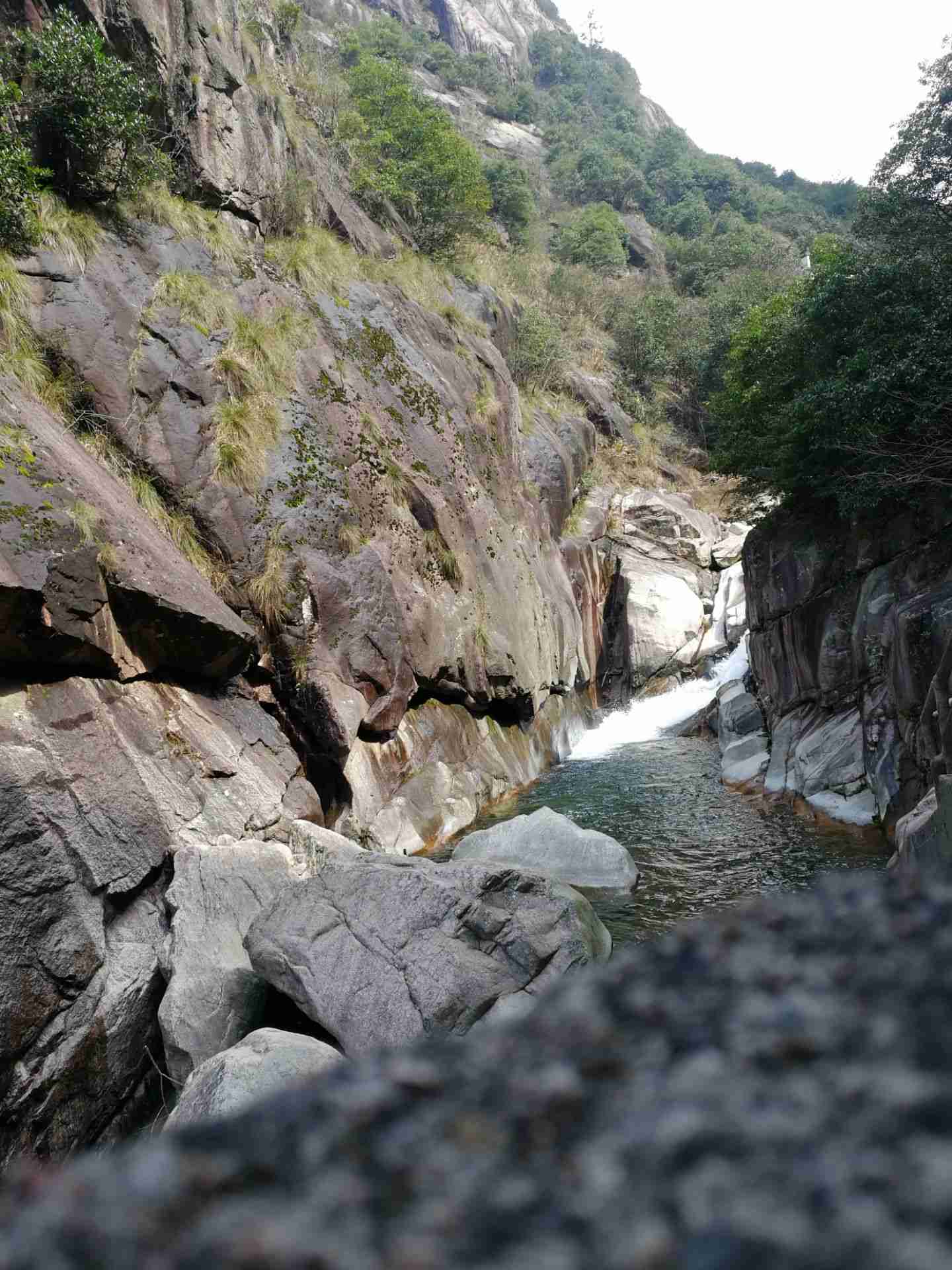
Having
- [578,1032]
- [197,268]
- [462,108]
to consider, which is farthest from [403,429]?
[462,108]

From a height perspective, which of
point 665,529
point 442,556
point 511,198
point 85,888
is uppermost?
point 511,198

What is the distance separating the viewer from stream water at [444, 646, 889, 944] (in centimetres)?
952

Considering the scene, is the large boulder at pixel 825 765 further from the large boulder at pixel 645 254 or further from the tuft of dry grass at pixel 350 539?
the large boulder at pixel 645 254

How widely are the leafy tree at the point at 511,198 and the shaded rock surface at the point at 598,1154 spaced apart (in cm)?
4782

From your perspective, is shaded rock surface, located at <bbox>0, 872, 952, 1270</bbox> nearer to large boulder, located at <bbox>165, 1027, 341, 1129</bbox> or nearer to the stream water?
large boulder, located at <bbox>165, 1027, 341, 1129</bbox>

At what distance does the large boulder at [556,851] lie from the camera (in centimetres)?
998

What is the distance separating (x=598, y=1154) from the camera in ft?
2.86

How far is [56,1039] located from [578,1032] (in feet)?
22.0

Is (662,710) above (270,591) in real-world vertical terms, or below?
below

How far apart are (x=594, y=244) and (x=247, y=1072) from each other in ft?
170

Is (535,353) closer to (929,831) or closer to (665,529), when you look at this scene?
(665,529)

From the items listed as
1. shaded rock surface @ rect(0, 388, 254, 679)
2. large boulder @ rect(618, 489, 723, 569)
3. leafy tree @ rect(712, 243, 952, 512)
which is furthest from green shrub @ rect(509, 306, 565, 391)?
shaded rock surface @ rect(0, 388, 254, 679)

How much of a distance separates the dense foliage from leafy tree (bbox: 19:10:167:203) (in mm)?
12302

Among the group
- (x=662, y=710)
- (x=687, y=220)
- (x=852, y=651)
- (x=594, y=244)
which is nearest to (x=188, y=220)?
(x=852, y=651)
